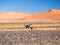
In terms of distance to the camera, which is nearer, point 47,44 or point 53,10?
point 47,44

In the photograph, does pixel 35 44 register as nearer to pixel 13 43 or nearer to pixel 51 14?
pixel 13 43

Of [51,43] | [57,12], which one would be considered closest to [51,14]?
[57,12]

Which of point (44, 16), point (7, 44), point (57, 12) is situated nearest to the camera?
point (7, 44)

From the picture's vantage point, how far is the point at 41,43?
8898 mm

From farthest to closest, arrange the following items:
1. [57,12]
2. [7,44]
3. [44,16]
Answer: [57,12]
[44,16]
[7,44]

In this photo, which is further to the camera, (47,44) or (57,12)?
(57,12)

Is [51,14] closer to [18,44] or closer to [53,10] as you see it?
[53,10]

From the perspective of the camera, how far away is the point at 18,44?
339 inches

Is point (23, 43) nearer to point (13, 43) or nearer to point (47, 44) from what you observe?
point (13, 43)

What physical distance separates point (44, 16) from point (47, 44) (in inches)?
1487

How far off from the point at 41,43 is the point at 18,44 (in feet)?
2.95

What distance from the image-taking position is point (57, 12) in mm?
49344

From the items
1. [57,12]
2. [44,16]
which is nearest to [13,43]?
[44,16]

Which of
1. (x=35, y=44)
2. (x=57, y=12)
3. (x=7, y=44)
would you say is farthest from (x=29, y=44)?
(x=57, y=12)
